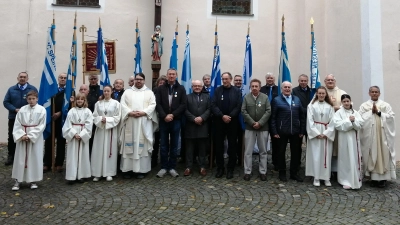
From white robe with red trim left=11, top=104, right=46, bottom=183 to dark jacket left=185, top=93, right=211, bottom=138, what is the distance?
7.96ft

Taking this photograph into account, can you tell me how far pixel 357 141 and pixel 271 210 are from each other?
2209 millimetres

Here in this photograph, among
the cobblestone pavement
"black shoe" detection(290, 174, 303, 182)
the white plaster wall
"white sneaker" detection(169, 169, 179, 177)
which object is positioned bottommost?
the cobblestone pavement

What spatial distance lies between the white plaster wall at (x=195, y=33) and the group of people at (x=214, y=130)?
3.48 m

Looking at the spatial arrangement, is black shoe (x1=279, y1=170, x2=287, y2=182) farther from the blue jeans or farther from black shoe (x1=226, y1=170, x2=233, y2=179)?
the blue jeans

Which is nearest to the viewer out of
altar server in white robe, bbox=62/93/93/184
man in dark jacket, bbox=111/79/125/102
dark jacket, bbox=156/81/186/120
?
altar server in white robe, bbox=62/93/93/184

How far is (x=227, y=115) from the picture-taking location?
20.5 feet

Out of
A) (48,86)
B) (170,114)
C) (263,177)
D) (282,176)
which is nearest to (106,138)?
(170,114)

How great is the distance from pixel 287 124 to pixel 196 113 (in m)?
1.60

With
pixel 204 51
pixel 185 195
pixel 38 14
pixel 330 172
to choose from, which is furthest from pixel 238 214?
pixel 38 14

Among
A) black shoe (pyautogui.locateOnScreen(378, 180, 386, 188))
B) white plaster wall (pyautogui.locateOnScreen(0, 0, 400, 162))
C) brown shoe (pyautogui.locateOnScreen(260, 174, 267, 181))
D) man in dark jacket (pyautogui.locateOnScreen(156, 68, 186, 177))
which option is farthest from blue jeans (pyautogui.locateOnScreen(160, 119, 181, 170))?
white plaster wall (pyautogui.locateOnScreen(0, 0, 400, 162))

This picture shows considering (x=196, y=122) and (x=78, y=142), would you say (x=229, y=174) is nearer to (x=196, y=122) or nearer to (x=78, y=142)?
(x=196, y=122)

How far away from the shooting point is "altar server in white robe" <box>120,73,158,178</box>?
6258 millimetres

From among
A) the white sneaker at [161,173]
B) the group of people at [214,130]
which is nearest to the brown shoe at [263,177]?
the group of people at [214,130]

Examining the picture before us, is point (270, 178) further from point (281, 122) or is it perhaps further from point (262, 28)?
point (262, 28)
